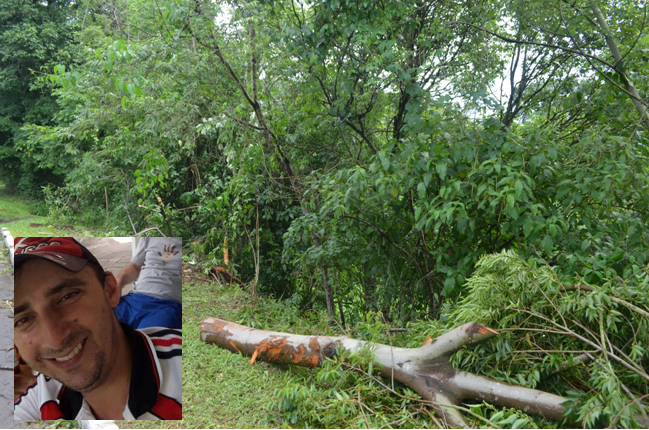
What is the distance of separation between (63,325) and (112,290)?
0.72 ft

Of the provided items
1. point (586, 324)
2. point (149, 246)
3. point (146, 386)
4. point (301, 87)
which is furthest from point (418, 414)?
point (301, 87)

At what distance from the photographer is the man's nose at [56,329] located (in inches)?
71.1

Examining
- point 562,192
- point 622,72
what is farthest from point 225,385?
point 622,72

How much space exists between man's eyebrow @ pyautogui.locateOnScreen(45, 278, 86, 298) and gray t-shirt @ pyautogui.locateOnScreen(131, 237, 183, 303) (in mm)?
228

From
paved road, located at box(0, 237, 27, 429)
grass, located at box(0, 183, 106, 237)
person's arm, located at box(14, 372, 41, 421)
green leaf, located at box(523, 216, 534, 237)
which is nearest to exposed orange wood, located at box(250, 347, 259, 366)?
paved road, located at box(0, 237, 27, 429)

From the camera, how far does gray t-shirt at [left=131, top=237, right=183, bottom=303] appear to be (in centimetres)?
200

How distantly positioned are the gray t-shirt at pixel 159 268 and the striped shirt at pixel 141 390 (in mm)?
165

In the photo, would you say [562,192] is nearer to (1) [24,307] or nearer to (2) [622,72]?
(2) [622,72]

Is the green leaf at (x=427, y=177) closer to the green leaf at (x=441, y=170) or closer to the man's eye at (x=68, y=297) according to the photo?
the green leaf at (x=441, y=170)

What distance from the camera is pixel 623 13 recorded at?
13.5ft

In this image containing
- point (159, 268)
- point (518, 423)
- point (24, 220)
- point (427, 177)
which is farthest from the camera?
point (24, 220)

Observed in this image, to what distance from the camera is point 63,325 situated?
5.92 ft

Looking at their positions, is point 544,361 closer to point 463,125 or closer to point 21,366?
point 463,125

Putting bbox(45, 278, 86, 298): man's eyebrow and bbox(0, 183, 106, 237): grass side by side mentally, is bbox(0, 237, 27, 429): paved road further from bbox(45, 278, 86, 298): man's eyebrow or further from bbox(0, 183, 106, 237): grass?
bbox(0, 183, 106, 237): grass
